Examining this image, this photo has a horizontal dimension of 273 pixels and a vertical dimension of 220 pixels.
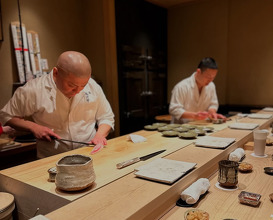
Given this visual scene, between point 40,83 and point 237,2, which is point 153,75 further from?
point 40,83

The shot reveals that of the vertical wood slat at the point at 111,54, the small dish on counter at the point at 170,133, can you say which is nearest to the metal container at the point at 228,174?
the small dish on counter at the point at 170,133

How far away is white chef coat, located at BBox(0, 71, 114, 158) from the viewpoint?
2062mm

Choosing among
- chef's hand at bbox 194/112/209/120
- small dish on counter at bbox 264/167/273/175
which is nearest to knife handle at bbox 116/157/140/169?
small dish on counter at bbox 264/167/273/175

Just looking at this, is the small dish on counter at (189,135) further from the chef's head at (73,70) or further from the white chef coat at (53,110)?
the chef's head at (73,70)

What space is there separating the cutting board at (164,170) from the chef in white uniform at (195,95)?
6.54 ft

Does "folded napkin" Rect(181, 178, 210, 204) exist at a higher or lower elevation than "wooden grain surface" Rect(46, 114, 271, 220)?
lower

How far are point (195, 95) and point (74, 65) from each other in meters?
2.41

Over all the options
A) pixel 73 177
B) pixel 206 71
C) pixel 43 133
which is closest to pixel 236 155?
pixel 73 177

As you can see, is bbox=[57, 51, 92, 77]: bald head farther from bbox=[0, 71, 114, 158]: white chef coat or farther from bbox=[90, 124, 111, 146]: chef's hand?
bbox=[90, 124, 111, 146]: chef's hand

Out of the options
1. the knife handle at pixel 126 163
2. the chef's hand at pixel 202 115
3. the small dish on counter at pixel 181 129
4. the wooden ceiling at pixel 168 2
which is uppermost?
the wooden ceiling at pixel 168 2

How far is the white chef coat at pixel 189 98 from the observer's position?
363 cm

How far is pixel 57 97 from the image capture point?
210 centimetres

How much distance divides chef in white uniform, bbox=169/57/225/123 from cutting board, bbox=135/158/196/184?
78.5 inches

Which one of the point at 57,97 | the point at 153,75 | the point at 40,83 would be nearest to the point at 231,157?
the point at 57,97
